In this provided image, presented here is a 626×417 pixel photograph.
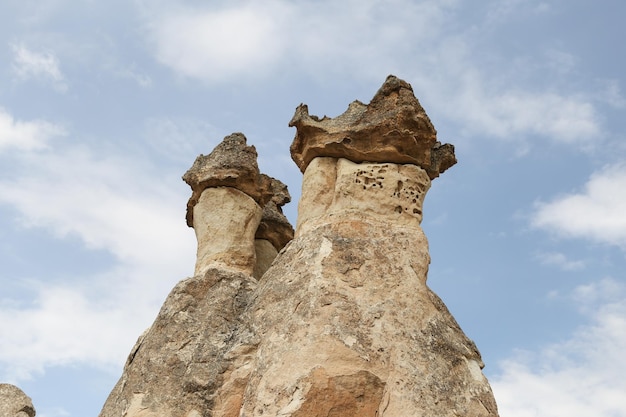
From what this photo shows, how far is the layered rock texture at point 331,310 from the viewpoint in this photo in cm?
745

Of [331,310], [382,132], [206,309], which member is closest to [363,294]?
[331,310]

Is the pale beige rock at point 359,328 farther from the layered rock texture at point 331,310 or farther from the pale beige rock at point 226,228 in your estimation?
the pale beige rock at point 226,228

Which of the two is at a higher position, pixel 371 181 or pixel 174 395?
pixel 371 181

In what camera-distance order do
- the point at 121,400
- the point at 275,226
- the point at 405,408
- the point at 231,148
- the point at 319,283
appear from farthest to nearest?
the point at 275,226
the point at 231,148
the point at 121,400
the point at 319,283
the point at 405,408

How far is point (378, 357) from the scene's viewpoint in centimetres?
754

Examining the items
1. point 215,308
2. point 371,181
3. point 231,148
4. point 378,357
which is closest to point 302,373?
point 378,357

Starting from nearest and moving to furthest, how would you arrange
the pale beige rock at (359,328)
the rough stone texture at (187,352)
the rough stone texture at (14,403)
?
1. the pale beige rock at (359,328)
2. the rough stone texture at (187,352)
3. the rough stone texture at (14,403)

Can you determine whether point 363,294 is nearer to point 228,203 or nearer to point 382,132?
point 382,132

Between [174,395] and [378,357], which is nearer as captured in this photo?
[378,357]

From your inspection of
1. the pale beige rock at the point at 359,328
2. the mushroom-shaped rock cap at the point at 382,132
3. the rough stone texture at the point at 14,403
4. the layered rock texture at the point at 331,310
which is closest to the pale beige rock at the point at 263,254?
the layered rock texture at the point at 331,310

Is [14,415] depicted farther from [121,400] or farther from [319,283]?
[319,283]

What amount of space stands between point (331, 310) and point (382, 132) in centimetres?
227

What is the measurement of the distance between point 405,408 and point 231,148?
450 cm

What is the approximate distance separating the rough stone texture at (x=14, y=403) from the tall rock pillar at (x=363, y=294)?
4.46 metres
